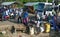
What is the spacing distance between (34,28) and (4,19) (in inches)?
216

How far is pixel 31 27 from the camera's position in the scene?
547 inches

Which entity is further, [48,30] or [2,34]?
[48,30]

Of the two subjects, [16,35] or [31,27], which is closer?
[16,35]

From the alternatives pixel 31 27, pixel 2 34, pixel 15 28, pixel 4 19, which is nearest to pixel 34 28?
pixel 31 27

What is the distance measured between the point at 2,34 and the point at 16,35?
0.82 meters

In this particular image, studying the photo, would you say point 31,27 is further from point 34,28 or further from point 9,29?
point 9,29

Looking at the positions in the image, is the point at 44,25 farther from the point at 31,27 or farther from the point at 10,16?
the point at 10,16

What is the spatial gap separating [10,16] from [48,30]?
684 centimetres

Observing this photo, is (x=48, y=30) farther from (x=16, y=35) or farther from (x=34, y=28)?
(x=16, y=35)

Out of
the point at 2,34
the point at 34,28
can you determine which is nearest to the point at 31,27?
the point at 34,28

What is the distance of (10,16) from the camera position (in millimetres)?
20047

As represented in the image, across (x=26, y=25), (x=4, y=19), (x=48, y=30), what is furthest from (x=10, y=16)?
(x=48, y=30)

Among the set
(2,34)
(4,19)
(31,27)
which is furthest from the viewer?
(4,19)

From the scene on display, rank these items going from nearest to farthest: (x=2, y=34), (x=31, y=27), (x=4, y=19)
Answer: (x=2, y=34) < (x=31, y=27) < (x=4, y=19)
